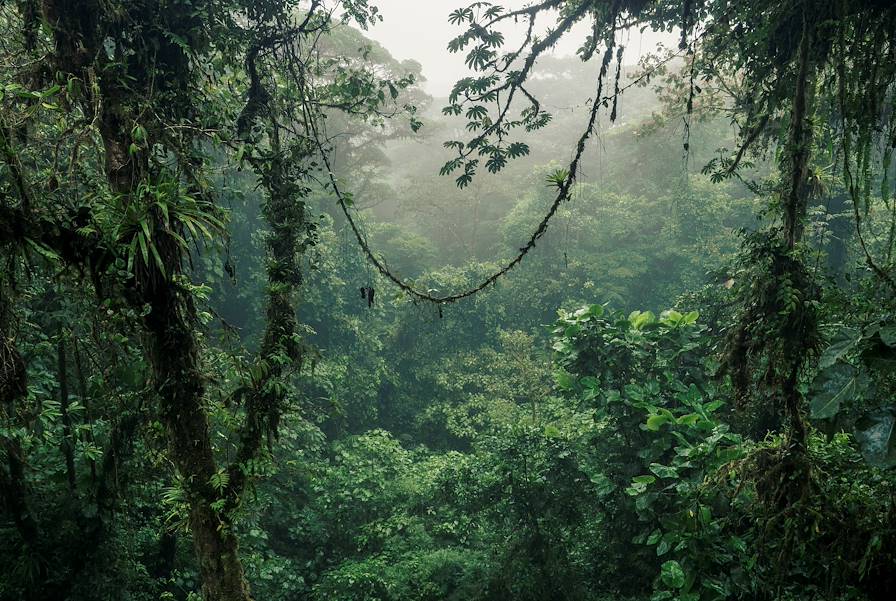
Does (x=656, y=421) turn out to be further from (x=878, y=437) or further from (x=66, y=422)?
(x=66, y=422)

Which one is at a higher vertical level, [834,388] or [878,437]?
[834,388]

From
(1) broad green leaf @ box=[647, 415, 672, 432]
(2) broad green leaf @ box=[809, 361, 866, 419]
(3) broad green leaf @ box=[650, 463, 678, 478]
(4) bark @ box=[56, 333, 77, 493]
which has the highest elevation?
(4) bark @ box=[56, 333, 77, 493]

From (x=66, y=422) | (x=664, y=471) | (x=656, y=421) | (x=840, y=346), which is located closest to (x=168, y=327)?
(x=66, y=422)

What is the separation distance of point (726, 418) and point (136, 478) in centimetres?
490

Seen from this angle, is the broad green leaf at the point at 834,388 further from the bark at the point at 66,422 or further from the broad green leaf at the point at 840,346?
the bark at the point at 66,422

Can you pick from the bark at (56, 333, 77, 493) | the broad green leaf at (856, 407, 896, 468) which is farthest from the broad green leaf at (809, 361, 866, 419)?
the bark at (56, 333, 77, 493)

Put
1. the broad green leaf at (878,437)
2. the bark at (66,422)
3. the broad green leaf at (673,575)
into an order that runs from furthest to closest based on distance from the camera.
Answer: the bark at (66,422), the broad green leaf at (673,575), the broad green leaf at (878,437)

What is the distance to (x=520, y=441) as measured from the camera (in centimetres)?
540

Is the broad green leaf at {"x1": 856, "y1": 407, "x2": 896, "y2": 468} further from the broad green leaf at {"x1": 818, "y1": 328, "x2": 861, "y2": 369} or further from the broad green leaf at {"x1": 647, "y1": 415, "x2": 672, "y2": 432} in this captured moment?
the broad green leaf at {"x1": 647, "y1": 415, "x2": 672, "y2": 432}

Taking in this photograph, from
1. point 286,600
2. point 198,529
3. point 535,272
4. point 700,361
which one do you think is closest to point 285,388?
point 198,529

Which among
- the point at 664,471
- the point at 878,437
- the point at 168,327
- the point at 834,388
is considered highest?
the point at 168,327

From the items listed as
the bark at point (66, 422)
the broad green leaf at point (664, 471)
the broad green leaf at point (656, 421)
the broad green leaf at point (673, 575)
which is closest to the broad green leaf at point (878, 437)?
A: the broad green leaf at point (673, 575)

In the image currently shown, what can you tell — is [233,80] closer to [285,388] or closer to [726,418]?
[285,388]

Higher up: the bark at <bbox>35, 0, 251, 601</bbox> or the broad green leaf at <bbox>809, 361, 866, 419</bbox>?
the bark at <bbox>35, 0, 251, 601</bbox>
